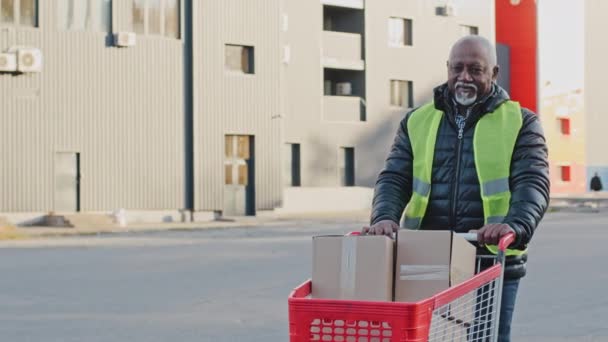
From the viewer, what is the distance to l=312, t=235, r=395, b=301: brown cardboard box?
14.5 ft

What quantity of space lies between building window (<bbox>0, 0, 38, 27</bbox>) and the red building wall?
1305 inches

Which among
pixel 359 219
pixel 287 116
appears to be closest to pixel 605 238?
pixel 359 219

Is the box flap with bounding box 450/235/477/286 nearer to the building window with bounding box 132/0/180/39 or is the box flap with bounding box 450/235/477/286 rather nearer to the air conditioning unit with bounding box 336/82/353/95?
the building window with bounding box 132/0/180/39

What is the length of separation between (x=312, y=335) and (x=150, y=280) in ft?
37.2

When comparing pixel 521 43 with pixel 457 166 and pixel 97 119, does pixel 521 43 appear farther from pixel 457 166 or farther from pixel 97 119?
pixel 457 166

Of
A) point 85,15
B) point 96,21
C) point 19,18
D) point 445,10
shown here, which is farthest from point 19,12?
point 445,10

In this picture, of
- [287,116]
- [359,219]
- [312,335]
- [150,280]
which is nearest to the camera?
[312,335]

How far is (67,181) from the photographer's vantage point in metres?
33.8

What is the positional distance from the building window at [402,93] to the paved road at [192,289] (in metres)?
22.7

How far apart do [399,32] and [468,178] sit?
141ft

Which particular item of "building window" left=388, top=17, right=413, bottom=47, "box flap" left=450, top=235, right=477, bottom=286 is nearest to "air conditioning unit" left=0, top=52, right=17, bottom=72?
"building window" left=388, top=17, right=413, bottom=47

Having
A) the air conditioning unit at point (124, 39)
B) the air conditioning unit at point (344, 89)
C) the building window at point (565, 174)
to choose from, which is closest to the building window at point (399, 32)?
the air conditioning unit at point (344, 89)

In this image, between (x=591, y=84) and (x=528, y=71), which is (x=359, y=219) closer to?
(x=528, y=71)

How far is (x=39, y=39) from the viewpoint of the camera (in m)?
33.4
